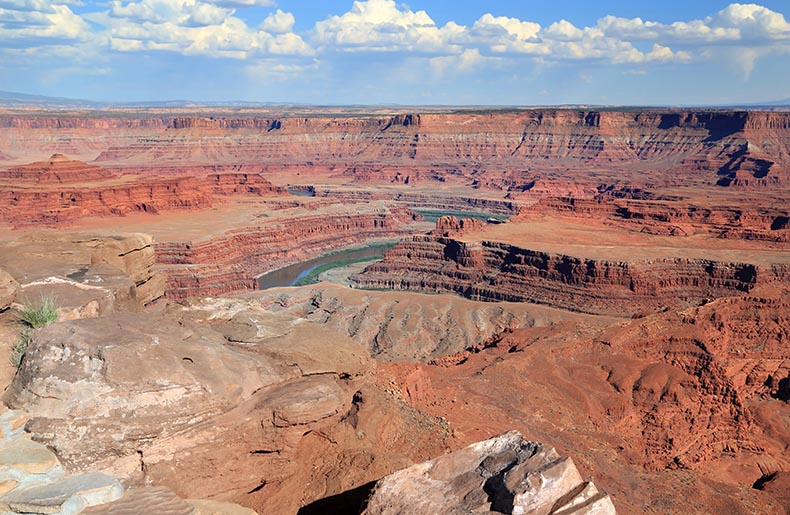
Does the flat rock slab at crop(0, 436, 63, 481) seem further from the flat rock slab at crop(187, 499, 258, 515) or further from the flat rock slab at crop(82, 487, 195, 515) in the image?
the flat rock slab at crop(187, 499, 258, 515)

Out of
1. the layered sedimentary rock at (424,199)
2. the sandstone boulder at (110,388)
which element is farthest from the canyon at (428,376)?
the layered sedimentary rock at (424,199)

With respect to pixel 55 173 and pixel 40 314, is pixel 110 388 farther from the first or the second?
pixel 55 173

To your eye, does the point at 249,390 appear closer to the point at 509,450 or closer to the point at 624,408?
the point at 509,450

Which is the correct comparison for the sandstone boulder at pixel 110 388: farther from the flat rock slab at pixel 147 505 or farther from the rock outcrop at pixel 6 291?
the rock outcrop at pixel 6 291

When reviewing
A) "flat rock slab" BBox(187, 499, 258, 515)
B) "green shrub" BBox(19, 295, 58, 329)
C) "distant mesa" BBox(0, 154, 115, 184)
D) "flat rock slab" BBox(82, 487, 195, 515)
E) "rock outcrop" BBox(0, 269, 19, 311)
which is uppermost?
"rock outcrop" BBox(0, 269, 19, 311)

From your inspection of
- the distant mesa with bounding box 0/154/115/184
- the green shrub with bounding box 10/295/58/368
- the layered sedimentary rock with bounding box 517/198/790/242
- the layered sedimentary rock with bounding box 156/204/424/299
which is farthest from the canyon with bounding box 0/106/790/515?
the distant mesa with bounding box 0/154/115/184

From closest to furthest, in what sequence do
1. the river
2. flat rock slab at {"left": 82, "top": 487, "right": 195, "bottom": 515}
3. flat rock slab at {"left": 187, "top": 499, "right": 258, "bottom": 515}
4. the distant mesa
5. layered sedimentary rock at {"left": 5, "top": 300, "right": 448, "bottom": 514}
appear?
1. flat rock slab at {"left": 82, "top": 487, "right": 195, "bottom": 515}
2. flat rock slab at {"left": 187, "top": 499, "right": 258, "bottom": 515}
3. layered sedimentary rock at {"left": 5, "top": 300, "right": 448, "bottom": 514}
4. the river
5. the distant mesa
